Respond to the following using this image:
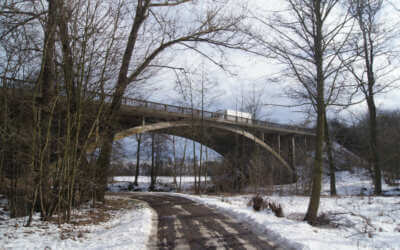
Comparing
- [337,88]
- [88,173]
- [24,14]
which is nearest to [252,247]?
[337,88]

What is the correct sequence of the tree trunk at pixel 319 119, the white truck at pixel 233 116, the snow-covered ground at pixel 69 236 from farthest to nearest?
1. the white truck at pixel 233 116
2. the tree trunk at pixel 319 119
3. the snow-covered ground at pixel 69 236

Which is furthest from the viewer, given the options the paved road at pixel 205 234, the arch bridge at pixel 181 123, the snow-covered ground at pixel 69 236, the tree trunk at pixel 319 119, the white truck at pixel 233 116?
the white truck at pixel 233 116

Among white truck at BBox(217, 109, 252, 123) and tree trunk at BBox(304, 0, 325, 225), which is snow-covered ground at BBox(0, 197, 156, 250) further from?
white truck at BBox(217, 109, 252, 123)

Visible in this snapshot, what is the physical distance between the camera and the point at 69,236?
4902mm

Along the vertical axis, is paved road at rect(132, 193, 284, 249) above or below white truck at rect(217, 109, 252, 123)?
below

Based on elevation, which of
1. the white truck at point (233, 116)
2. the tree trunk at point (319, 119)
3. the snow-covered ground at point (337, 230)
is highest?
the white truck at point (233, 116)

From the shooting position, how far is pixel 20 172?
647 centimetres

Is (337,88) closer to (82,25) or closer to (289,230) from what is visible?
(289,230)

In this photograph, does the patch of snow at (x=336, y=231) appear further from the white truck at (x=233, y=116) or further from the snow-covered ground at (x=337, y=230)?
the white truck at (x=233, y=116)

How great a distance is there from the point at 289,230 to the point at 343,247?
103 centimetres

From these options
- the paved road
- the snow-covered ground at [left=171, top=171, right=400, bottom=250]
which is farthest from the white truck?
the paved road

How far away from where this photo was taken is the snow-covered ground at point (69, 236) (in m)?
4.25

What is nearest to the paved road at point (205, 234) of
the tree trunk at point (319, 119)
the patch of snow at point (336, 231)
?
the patch of snow at point (336, 231)

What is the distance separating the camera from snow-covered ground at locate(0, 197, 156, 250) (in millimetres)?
4254
